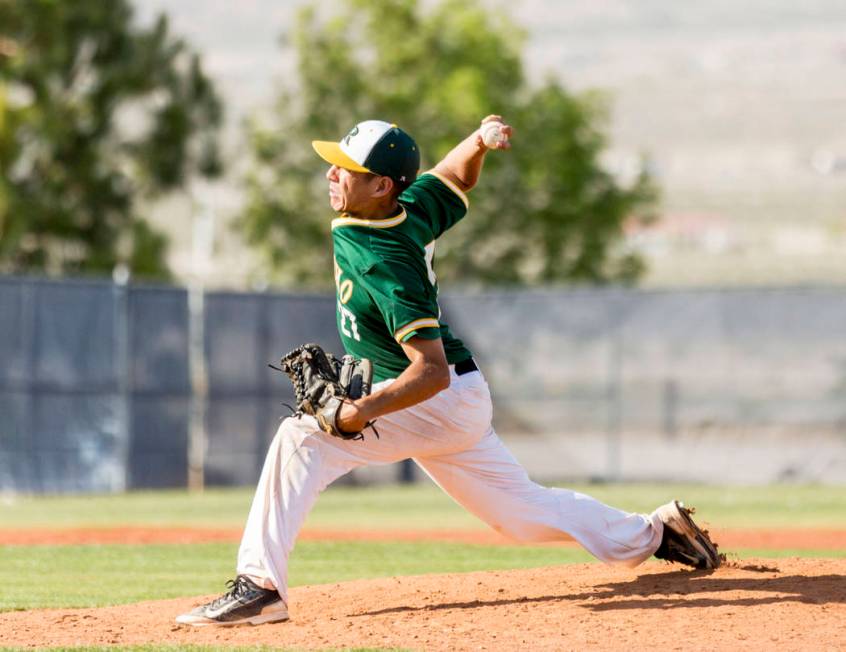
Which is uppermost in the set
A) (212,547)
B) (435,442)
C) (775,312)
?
(775,312)

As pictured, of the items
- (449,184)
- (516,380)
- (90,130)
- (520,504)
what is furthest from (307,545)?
(90,130)

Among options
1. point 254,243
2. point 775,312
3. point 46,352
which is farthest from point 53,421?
point 254,243

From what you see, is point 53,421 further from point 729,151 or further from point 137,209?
point 729,151

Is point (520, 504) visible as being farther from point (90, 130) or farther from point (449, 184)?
point (90, 130)

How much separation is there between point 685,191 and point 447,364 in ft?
406

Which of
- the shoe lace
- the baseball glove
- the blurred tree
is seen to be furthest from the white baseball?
the blurred tree

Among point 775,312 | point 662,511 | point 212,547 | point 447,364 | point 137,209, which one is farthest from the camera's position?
point 137,209

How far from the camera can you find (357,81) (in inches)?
1469

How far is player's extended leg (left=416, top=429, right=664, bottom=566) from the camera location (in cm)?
671

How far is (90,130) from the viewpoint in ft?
102

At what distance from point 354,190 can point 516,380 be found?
12.6 meters

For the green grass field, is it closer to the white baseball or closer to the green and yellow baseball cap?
the green and yellow baseball cap

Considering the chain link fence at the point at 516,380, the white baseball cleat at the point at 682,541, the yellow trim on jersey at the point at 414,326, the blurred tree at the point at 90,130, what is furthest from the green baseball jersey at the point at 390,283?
the blurred tree at the point at 90,130

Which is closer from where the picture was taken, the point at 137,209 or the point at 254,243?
the point at 137,209
